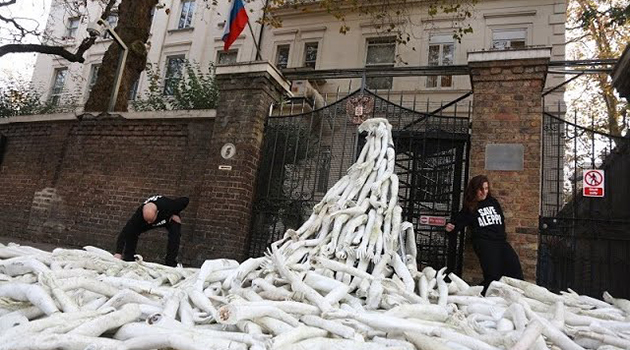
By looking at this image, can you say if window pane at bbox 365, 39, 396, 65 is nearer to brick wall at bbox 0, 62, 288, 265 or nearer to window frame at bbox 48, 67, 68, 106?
brick wall at bbox 0, 62, 288, 265

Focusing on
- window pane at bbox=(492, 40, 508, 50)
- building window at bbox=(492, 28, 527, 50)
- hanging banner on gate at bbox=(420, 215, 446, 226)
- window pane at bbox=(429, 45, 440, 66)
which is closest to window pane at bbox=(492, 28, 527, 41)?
building window at bbox=(492, 28, 527, 50)

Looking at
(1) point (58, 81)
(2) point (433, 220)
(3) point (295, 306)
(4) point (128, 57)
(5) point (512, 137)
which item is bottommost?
(3) point (295, 306)

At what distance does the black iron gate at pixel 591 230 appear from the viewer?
4.95m

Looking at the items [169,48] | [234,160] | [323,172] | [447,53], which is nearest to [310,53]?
[447,53]

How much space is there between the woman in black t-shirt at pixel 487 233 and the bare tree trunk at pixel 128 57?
7.20 metres

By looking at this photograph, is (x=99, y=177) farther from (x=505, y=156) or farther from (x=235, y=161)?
(x=505, y=156)

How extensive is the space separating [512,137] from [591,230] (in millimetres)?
1385

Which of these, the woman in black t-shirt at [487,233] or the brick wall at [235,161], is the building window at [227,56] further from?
the woman in black t-shirt at [487,233]

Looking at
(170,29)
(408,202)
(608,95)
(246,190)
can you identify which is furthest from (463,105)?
(170,29)

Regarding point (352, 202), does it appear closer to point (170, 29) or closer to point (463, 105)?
point (463, 105)

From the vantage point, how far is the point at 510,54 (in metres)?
5.39

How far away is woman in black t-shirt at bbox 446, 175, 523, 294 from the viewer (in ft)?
13.7

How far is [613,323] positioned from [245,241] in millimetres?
5095

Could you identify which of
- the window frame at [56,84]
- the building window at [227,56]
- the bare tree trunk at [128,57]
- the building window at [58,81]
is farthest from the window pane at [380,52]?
the building window at [58,81]
